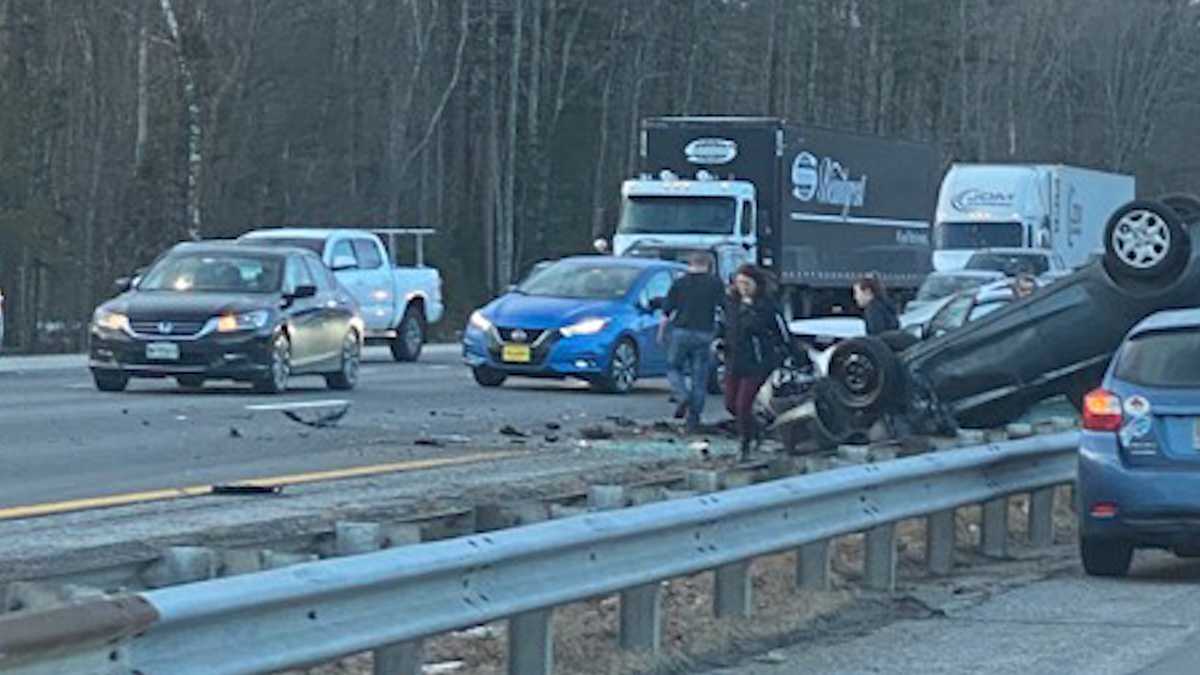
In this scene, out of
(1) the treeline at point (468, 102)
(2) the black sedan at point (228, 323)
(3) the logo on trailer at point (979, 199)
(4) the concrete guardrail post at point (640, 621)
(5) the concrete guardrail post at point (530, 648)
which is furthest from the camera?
(3) the logo on trailer at point (979, 199)

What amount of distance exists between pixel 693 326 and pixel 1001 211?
30.2m

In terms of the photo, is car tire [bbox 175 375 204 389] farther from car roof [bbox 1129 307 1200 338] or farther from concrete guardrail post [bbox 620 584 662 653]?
concrete guardrail post [bbox 620 584 662 653]

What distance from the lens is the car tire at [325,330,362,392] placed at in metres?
27.6

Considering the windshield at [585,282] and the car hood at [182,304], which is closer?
the car hood at [182,304]

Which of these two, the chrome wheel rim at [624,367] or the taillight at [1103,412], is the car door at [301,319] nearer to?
the chrome wheel rim at [624,367]

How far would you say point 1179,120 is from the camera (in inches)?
4016

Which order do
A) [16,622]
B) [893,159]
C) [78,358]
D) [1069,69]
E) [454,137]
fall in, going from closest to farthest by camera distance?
[16,622] → [78,358] → [893,159] → [454,137] → [1069,69]

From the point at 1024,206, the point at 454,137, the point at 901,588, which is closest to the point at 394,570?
the point at 901,588

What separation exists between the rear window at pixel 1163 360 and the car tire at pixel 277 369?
12.9m

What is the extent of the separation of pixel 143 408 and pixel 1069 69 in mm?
81890

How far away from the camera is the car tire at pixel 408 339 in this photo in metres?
37.0

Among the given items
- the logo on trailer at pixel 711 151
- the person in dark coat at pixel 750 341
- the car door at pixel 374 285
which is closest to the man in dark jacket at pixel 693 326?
the person in dark coat at pixel 750 341

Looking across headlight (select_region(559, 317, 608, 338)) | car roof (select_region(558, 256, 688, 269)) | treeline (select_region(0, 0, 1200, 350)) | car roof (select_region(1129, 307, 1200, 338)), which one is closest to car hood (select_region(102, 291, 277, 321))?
headlight (select_region(559, 317, 608, 338))

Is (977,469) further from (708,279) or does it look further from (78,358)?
(78,358)
